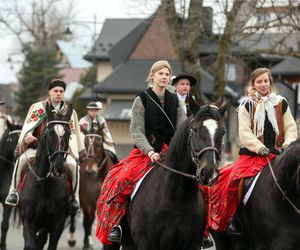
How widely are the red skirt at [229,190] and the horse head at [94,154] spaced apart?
586 cm

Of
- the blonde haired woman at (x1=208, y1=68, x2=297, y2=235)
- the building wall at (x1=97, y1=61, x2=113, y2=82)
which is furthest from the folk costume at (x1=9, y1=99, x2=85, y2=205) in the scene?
the building wall at (x1=97, y1=61, x2=113, y2=82)

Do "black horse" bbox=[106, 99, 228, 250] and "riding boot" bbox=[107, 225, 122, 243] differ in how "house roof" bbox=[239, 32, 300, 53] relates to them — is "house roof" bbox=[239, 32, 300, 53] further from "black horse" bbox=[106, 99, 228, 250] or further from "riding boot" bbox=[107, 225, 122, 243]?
"black horse" bbox=[106, 99, 228, 250]

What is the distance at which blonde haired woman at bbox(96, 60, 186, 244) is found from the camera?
9.30 m

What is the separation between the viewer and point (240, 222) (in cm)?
996

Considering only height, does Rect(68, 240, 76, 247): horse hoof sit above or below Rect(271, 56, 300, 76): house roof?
below

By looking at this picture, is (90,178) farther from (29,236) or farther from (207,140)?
(207,140)

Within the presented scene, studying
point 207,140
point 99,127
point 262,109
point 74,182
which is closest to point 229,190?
point 262,109

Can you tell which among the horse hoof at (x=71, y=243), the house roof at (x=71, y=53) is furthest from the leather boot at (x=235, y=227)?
the house roof at (x=71, y=53)

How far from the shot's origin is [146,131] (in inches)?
371

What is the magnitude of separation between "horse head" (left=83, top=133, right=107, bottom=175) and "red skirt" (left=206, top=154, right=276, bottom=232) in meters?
5.86

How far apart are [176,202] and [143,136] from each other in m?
0.98

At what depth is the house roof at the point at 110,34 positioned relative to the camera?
61625 mm

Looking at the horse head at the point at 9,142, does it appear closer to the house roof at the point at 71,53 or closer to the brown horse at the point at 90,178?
the brown horse at the point at 90,178

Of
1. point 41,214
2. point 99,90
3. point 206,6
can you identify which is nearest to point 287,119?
point 41,214
